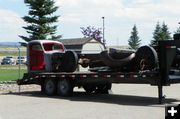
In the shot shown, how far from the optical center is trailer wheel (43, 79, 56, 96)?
19.5m

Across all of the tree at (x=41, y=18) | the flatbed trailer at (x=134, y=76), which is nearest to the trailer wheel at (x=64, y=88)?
the flatbed trailer at (x=134, y=76)

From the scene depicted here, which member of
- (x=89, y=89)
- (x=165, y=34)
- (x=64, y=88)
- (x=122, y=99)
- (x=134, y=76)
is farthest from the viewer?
(x=165, y=34)

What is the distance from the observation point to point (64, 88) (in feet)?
62.3

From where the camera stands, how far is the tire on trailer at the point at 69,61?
751 inches

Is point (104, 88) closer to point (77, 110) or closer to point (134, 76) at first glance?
point (134, 76)

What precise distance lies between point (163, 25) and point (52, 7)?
5811cm

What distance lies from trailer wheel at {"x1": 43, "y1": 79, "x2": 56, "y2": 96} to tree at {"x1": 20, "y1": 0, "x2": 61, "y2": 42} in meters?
28.3

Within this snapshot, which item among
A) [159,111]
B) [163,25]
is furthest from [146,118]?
[163,25]

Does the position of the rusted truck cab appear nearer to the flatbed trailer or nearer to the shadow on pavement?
the flatbed trailer

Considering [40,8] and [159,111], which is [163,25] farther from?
[159,111]

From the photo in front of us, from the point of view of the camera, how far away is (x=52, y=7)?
48.9m

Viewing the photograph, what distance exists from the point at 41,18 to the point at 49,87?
97.3 feet

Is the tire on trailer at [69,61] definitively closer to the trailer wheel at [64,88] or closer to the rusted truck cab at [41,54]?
the trailer wheel at [64,88]

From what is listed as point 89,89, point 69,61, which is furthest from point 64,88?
point 89,89
